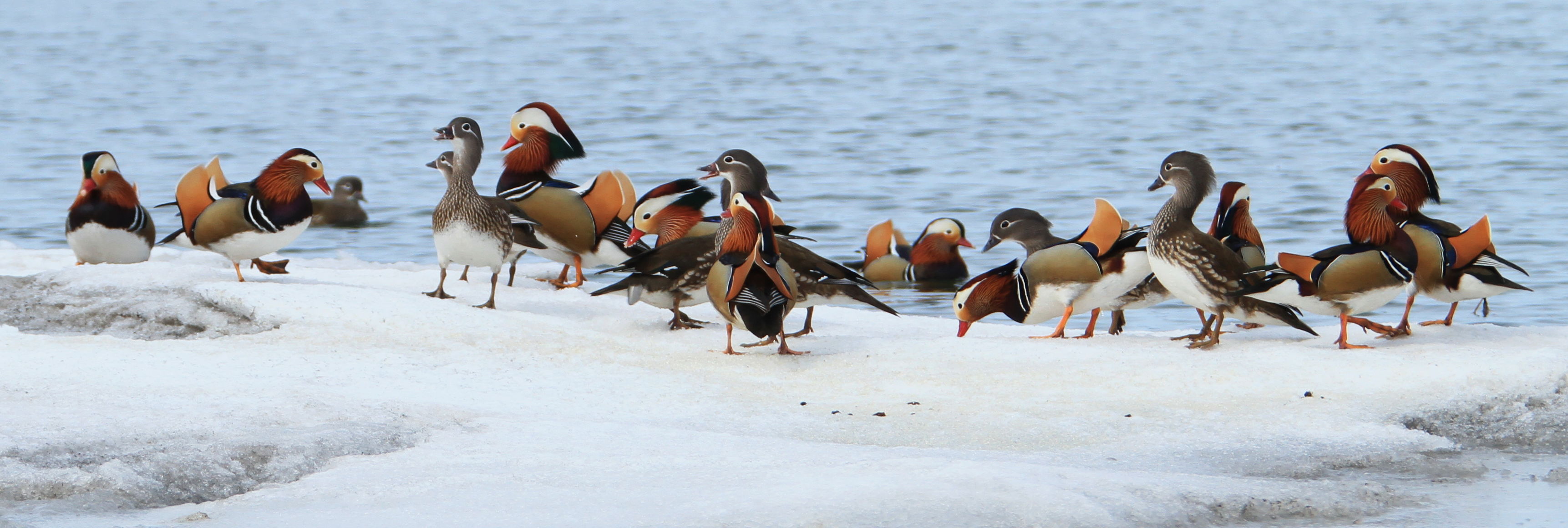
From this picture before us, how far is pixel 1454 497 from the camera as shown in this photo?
190 inches

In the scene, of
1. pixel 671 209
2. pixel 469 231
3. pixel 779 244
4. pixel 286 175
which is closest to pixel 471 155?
pixel 469 231

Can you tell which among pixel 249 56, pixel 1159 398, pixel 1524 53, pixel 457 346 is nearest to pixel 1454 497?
pixel 1159 398

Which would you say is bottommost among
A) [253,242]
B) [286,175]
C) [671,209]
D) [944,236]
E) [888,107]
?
[888,107]

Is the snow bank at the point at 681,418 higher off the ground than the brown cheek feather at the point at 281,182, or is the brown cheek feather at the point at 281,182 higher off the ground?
the brown cheek feather at the point at 281,182

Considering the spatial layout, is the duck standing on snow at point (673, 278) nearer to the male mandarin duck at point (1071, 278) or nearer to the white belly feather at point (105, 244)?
the male mandarin duck at point (1071, 278)

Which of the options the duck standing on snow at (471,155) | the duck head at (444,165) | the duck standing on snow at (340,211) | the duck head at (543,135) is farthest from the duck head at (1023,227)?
the duck standing on snow at (340,211)

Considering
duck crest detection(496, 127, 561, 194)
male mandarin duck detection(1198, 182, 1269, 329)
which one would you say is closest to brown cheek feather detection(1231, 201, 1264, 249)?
male mandarin duck detection(1198, 182, 1269, 329)

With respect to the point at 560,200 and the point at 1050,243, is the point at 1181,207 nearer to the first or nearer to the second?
the point at 1050,243

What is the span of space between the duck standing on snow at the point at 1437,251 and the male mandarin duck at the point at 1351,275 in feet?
0.66

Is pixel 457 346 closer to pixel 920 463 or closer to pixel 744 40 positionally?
pixel 920 463

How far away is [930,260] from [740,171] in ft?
13.7

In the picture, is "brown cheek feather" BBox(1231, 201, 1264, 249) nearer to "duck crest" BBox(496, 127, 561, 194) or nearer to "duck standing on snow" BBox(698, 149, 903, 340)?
"duck standing on snow" BBox(698, 149, 903, 340)

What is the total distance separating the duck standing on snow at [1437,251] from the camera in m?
6.82

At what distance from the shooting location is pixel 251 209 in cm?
845
